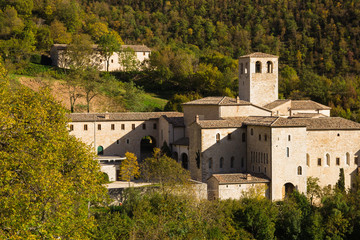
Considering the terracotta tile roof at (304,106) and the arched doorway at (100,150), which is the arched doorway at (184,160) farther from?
the terracotta tile roof at (304,106)

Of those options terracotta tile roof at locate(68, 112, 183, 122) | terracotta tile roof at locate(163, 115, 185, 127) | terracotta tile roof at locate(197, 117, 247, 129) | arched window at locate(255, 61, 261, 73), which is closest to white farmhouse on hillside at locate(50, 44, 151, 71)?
terracotta tile roof at locate(68, 112, 183, 122)

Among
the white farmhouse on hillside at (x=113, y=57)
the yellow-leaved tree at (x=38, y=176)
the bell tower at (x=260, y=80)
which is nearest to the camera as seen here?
the yellow-leaved tree at (x=38, y=176)

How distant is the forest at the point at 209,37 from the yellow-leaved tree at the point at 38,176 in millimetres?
32531

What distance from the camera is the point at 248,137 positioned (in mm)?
39344

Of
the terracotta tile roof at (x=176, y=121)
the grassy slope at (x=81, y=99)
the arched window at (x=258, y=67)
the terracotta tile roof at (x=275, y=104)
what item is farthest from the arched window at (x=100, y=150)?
the arched window at (x=258, y=67)

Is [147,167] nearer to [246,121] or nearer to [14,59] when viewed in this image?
[246,121]

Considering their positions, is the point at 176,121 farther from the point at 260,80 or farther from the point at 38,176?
the point at 38,176

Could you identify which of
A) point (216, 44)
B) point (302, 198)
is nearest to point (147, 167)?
point (302, 198)

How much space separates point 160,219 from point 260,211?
578cm

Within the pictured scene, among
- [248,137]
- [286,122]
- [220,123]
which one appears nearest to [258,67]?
[248,137]

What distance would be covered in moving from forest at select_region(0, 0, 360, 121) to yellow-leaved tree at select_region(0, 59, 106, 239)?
3253 cm

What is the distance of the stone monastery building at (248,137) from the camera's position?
36.5 m

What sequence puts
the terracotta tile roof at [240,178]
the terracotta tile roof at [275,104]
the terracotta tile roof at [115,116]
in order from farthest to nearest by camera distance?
1. the terracotta tile roof at [115,116]
2. the terracotta tile roof at [275,104]
3. the terracotta tile roof at [240,178]

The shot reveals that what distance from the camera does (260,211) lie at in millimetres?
33312
